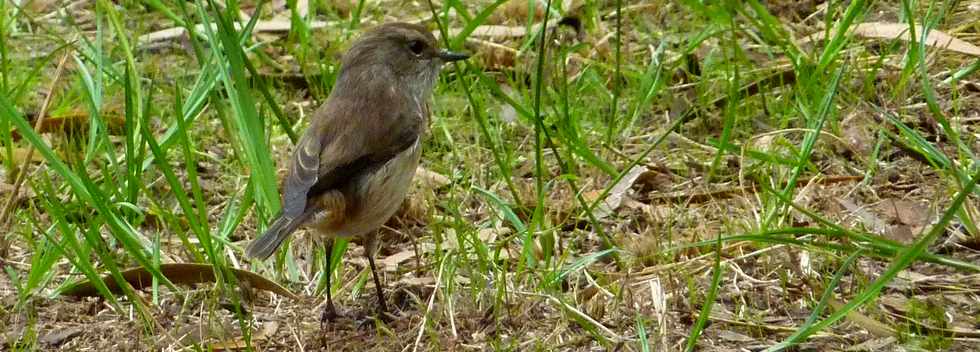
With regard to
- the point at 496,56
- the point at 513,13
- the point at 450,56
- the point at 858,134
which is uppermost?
the point at 450,56

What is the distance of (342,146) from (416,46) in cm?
92

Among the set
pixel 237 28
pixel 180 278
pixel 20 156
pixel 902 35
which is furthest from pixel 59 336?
pixel 902 35

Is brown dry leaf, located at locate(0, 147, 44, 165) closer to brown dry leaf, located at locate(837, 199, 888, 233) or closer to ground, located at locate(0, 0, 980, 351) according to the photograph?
ground, located at locate(0, 0, 980, 351)

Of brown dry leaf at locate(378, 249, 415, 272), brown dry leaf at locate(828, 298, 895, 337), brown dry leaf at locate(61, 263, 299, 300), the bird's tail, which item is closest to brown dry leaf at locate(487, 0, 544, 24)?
brown dry leaf at locate(378, 249, 415, 272)

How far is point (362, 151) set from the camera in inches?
211

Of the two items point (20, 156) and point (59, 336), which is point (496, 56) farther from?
point (59, 336)

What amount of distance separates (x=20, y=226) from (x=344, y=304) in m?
1.55

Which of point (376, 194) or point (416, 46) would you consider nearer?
point (376, 194)

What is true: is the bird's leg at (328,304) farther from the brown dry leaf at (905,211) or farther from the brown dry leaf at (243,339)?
the brown dry leaf at (905,211)

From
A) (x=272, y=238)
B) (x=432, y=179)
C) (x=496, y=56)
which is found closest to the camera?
(x=272, y=238)

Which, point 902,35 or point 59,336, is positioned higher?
point 902,35

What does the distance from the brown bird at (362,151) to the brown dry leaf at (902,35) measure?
1942mm

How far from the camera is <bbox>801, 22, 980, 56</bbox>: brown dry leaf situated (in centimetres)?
661

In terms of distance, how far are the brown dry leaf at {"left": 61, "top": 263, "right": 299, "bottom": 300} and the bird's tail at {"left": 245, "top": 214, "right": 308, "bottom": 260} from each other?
49 centimetres
